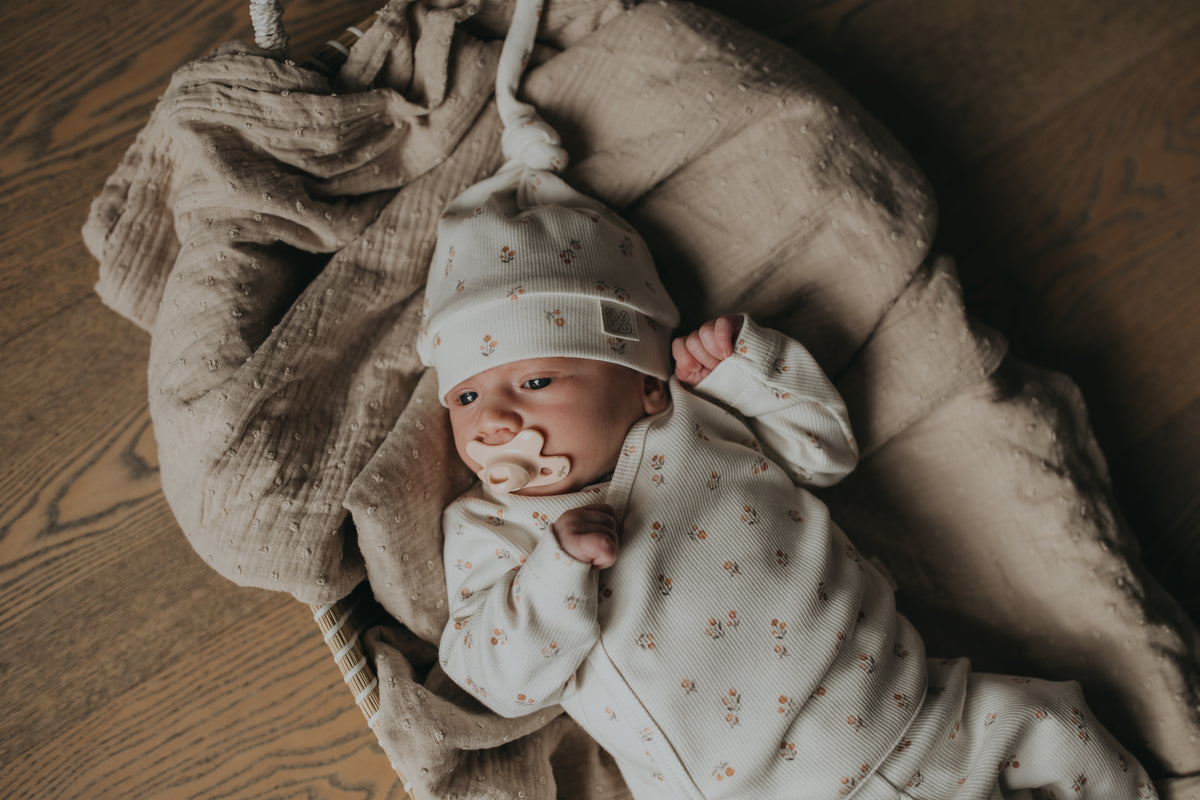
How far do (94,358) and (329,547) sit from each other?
0.67 m

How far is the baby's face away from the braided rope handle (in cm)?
53

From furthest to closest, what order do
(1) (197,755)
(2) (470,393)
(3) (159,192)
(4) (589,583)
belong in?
1. (1) (197,755)
2. (3) (159,192)
3. (2) (470,393)
4. (4) (589,583)

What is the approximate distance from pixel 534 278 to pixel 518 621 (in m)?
0.39

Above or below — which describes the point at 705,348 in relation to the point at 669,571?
above

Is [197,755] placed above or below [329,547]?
below

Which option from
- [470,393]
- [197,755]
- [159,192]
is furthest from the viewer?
[197,755]

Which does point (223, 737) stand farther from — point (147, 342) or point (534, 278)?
point (534, 278)

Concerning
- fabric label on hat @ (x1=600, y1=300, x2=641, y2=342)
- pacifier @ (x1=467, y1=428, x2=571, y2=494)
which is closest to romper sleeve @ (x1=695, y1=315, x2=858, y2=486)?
fabric label on hat @ (x1=600, y1=300, x2=641, y2=342)

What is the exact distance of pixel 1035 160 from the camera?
141 cm

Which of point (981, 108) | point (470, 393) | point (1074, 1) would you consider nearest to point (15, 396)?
point (470, 393)

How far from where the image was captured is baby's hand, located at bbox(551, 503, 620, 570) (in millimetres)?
857

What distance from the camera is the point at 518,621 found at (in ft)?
2.90

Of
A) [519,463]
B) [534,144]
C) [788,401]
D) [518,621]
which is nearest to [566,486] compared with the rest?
[519,463]

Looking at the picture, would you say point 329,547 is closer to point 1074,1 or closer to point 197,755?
point 197,755
